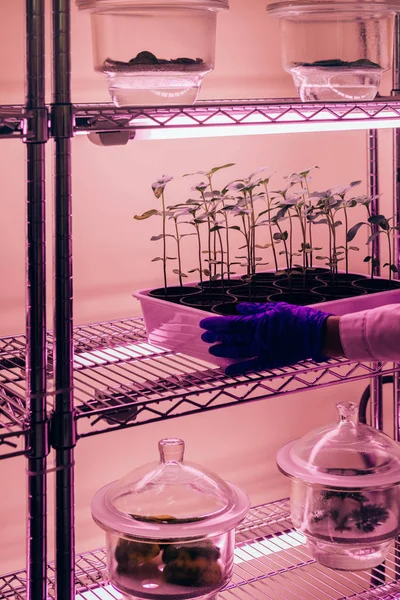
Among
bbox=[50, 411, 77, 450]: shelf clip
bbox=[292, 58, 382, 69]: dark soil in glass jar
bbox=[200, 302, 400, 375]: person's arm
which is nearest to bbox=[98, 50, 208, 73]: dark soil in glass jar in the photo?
bbox=[292, 58, 382, 69]: dark soil in glass jar

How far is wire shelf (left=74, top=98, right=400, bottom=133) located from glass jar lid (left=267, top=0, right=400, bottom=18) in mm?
164

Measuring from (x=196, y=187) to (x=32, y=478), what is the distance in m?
0.64

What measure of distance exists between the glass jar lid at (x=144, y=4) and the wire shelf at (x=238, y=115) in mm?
156

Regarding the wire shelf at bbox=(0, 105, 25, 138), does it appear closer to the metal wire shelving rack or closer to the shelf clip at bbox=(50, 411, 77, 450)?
the metal wire shelving rack

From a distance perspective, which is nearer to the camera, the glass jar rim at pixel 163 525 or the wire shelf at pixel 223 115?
the wire shelf at pixel 223 115

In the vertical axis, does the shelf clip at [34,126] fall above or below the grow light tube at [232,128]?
below

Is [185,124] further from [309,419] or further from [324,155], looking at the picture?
[309,419]

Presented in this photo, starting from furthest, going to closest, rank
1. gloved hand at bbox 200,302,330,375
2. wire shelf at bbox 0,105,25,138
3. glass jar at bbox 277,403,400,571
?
glass jar at bbox 277,403,400,571
gloved hand at bbox 200,302,330,375
wire shelf at bbox 0,105,25,138

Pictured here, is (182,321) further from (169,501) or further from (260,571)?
(260,571)

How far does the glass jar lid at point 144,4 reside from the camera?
135 cm

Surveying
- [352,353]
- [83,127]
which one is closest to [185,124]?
[83,127]

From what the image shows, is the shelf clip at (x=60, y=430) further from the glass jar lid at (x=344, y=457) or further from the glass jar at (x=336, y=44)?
the glass jar at (x=336, y=44)

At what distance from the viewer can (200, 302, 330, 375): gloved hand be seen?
148 cm

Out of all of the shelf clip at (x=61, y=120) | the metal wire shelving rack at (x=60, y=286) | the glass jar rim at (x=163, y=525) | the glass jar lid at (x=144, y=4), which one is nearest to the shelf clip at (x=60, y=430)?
the metal wire shelving rack at (x=60, y=286)
